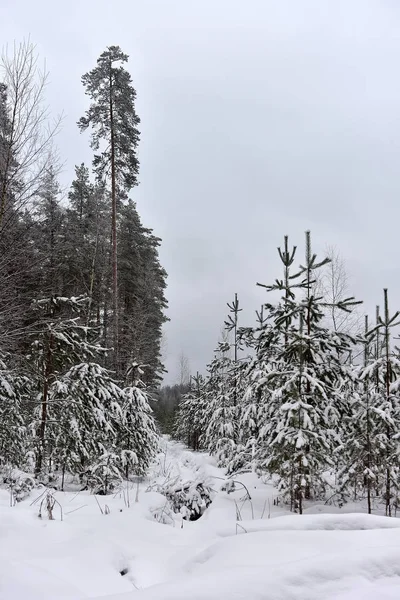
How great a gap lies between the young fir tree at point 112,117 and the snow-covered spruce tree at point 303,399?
1001 cm

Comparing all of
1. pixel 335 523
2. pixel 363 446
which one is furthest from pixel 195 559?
pixel 363 446

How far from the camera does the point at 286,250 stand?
28.0 ft

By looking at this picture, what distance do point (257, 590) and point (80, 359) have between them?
799 centimetres

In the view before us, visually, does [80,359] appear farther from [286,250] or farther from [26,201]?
[286,250]

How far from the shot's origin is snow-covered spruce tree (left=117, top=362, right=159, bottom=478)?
11.3 meters

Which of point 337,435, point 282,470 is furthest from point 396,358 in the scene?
point 282,470

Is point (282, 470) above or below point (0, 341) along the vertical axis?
below

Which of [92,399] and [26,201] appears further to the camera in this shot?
[92,399]

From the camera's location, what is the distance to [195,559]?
133 inches

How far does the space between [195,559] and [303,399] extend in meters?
4.06

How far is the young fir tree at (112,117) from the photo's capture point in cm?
1571

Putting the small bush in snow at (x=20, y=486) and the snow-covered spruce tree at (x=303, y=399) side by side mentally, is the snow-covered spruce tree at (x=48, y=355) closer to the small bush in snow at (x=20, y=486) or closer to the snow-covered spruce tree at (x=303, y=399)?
the small bush in snow at (x=20, y=486)

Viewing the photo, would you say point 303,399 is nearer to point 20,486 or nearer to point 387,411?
point 387,411

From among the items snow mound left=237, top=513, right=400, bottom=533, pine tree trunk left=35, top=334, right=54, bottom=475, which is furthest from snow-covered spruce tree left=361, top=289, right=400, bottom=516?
pine tree trunk left=35, top=334, right=54, bottom=475
